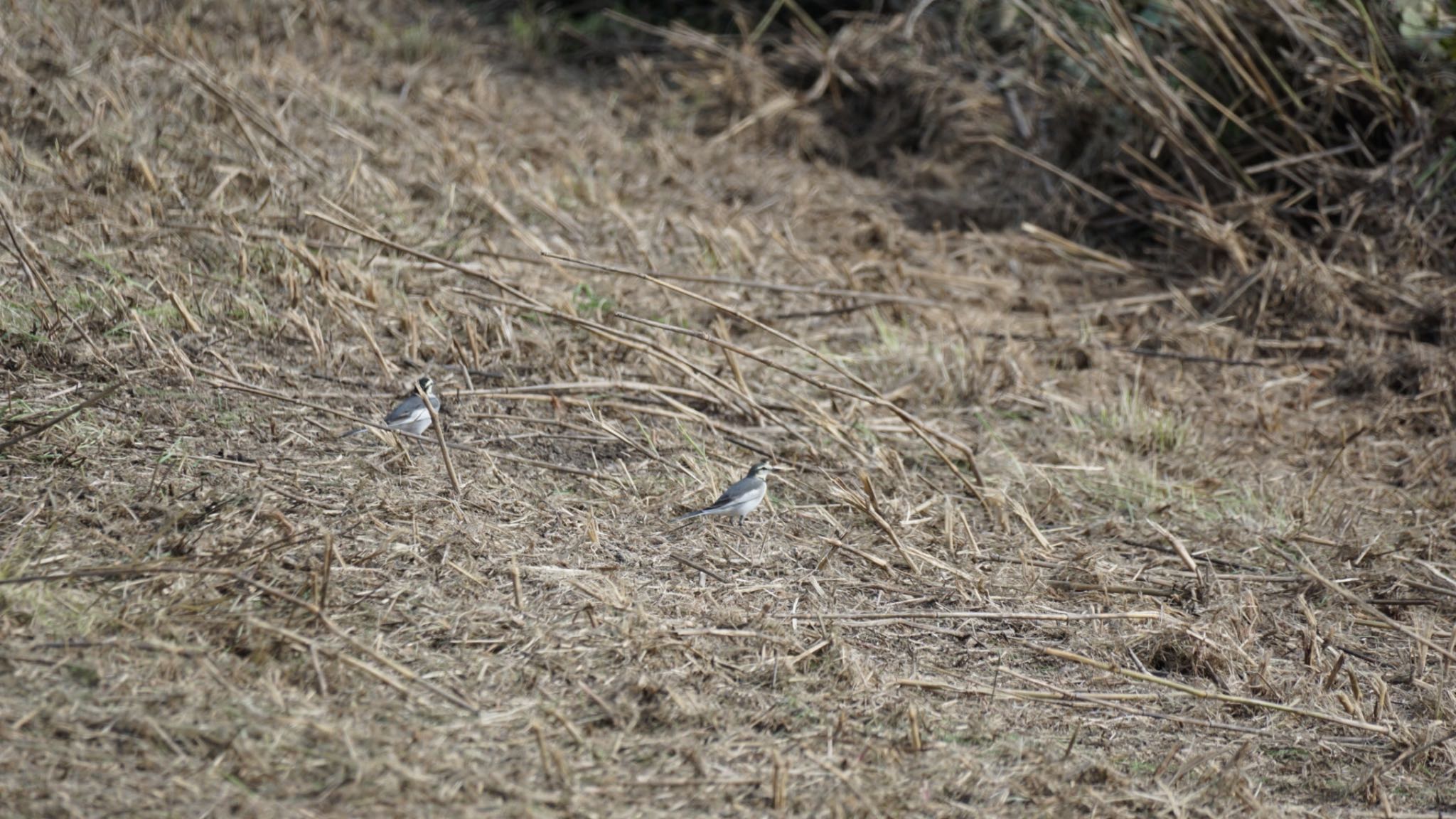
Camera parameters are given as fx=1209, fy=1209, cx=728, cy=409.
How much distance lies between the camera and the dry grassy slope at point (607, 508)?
347 centimetres

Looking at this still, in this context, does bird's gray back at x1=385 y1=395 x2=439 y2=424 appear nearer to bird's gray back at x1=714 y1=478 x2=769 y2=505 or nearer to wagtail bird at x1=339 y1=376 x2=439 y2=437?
wagtail bird at x1=339 y1=376 x2=439 y2=437

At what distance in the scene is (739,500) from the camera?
4.82 meters

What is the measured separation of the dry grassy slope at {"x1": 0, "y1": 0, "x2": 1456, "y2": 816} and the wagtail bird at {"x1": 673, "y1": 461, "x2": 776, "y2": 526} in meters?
0.12

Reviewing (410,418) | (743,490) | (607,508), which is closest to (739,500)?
(743,490)

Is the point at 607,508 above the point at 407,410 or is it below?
below

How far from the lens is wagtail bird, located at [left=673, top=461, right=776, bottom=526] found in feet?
15.8

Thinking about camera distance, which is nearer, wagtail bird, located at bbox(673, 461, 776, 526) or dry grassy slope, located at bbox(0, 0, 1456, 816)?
dry grassy slope, located at bbox(0, 0, 1456, 816)

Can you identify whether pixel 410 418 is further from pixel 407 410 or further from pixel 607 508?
pixel 607 508

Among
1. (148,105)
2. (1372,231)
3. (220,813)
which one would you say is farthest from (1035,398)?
(148,105)

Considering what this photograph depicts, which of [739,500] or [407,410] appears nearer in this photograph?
[739,500]

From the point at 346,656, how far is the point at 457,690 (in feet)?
1.14

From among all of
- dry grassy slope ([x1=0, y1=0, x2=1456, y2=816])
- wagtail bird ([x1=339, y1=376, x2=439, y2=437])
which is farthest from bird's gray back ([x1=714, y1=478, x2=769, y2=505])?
wagtail bird ([x1=339, y1=376, x2=439, y2=437])

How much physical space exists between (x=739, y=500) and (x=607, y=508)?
0.54 meters

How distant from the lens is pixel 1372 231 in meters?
7.82
